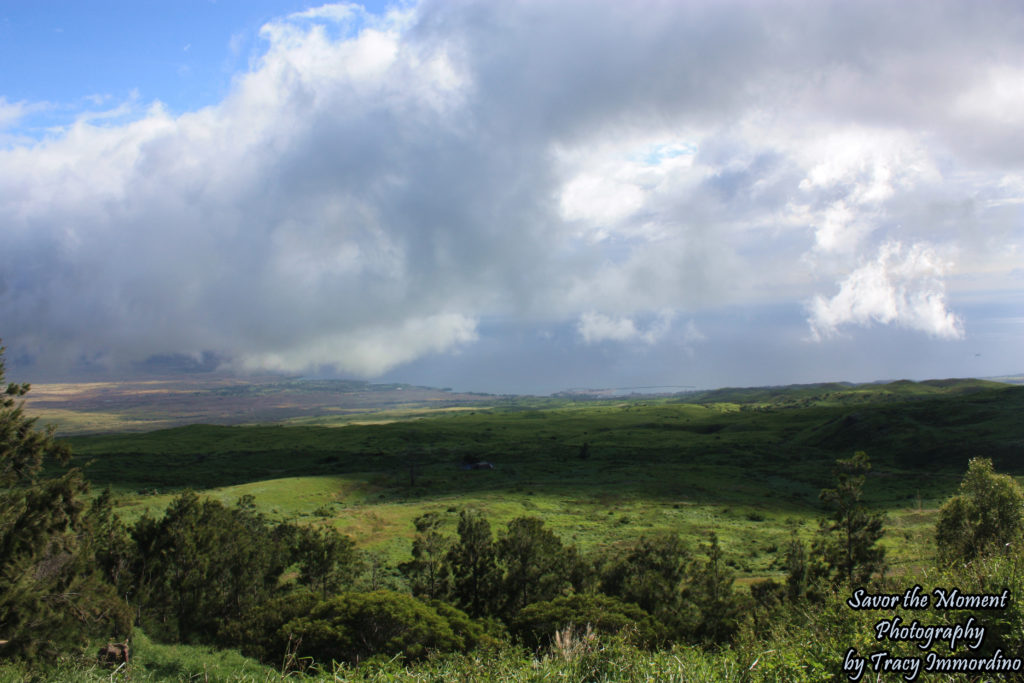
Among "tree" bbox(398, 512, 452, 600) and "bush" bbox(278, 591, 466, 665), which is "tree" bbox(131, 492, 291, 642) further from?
"bush" bbox(278, 591, 466, 665)

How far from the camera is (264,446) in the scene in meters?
162

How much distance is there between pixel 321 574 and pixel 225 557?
6933 mm

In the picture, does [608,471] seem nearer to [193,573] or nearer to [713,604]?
[713,604]

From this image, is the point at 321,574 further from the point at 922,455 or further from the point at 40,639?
the point at 922,455

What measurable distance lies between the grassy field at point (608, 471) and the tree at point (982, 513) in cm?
257

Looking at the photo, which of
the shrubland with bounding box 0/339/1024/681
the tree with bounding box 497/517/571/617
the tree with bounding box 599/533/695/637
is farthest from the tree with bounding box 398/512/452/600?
the tree with bounding box 599/533/695/637

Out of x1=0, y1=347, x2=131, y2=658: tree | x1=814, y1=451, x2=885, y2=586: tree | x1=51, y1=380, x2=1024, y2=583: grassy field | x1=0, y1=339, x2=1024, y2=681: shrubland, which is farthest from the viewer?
x1=51, y1=380, x2=1024, y2=583: grassy field

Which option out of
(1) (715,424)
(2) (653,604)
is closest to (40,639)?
(2) (653,604)

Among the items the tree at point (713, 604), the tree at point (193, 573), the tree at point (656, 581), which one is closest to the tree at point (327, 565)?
the tree at point (193, 573)

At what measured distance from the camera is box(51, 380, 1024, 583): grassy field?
65062 mm

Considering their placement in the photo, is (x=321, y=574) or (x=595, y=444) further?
(x=595, y=444)

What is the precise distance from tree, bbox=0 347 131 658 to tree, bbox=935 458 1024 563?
4250cm

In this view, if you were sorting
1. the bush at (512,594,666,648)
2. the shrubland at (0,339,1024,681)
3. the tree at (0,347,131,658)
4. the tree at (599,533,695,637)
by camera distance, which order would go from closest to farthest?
the shrubland at (0,339,1024,681)
the bush at (512,594,666,648)
the tree at (0,347,131,658)
the tree at (599,533,695,637)

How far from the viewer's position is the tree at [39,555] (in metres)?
23.2
